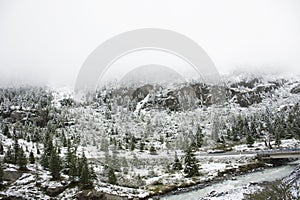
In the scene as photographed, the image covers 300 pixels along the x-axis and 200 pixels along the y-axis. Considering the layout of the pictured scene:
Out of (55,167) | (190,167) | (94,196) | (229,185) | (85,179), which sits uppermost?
(55,167)

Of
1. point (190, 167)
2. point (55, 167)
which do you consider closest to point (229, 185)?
point (190, 167)

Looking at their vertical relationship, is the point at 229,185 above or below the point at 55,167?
below

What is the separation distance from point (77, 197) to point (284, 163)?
41.7 metres

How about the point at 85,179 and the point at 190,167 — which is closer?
the point at 85,179

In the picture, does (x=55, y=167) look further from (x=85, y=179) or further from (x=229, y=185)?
(x=229, y=185)

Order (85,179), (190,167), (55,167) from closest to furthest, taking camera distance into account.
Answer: (85,179)
(55,167)
(190,167)

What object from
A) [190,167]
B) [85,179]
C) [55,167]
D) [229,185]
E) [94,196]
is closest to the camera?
[94,196]

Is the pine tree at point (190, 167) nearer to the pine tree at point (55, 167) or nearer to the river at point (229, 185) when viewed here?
the river at point (229, 185)

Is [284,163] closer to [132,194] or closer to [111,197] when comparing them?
[132,194]

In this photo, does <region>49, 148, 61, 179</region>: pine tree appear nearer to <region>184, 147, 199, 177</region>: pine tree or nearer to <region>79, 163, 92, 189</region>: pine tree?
<region>79, 163, 92, 189</region>: pine tree

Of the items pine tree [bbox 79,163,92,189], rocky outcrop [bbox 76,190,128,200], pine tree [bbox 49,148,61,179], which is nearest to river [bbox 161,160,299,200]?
rocky outcrop [bbox 76,190,128,200]

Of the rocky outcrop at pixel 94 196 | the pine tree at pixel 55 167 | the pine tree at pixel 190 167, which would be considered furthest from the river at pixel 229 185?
the pine tree at pixel 55 167

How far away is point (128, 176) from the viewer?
1950 inches

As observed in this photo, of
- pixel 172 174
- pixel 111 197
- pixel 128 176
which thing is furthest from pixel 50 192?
pixel 172 174
